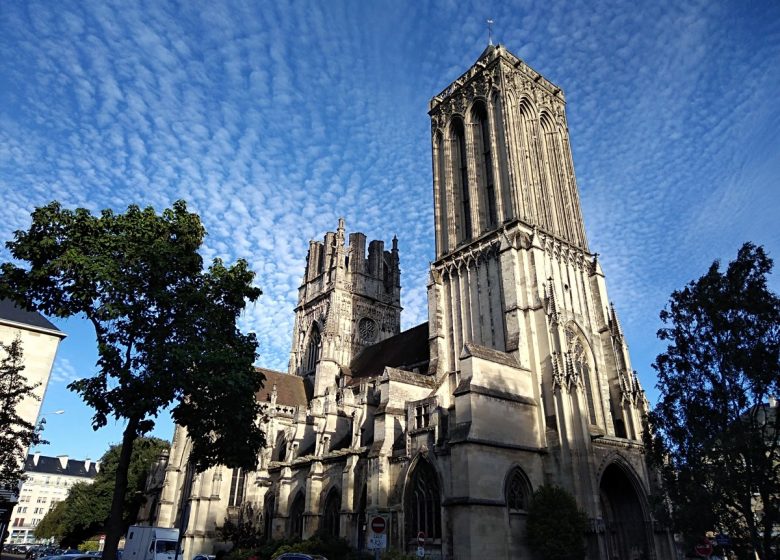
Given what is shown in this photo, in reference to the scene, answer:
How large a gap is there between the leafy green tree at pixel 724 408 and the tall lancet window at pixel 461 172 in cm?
1682

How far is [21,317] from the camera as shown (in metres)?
29.1

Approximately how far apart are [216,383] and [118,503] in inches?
171

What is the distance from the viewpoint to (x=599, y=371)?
28.1 meters

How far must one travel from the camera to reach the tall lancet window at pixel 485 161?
105 ft

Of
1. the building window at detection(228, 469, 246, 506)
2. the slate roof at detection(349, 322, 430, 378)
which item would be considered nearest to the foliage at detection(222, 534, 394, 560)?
the building window at detection(228, 469, 246, 506)

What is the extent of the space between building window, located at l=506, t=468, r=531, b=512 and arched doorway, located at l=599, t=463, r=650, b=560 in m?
4.22

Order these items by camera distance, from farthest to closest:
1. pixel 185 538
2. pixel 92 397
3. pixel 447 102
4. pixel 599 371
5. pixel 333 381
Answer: pixel 333 381 < pixel 447 102 < pixel 185 538 < pixel 599 371 < pixel 92 397

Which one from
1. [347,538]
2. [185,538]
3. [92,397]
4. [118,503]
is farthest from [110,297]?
[185,538]

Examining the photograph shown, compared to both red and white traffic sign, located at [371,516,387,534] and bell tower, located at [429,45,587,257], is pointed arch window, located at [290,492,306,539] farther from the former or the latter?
red and white traffic sign, located at [371,516,387,534]

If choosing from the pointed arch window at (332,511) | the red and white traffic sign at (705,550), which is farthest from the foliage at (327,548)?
the red and white traffic sign at (705,550)

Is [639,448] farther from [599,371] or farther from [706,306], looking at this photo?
[706,306]

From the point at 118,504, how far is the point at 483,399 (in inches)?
551

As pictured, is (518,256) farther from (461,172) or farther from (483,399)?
(461,172)

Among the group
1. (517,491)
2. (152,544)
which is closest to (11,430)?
(152,544)
